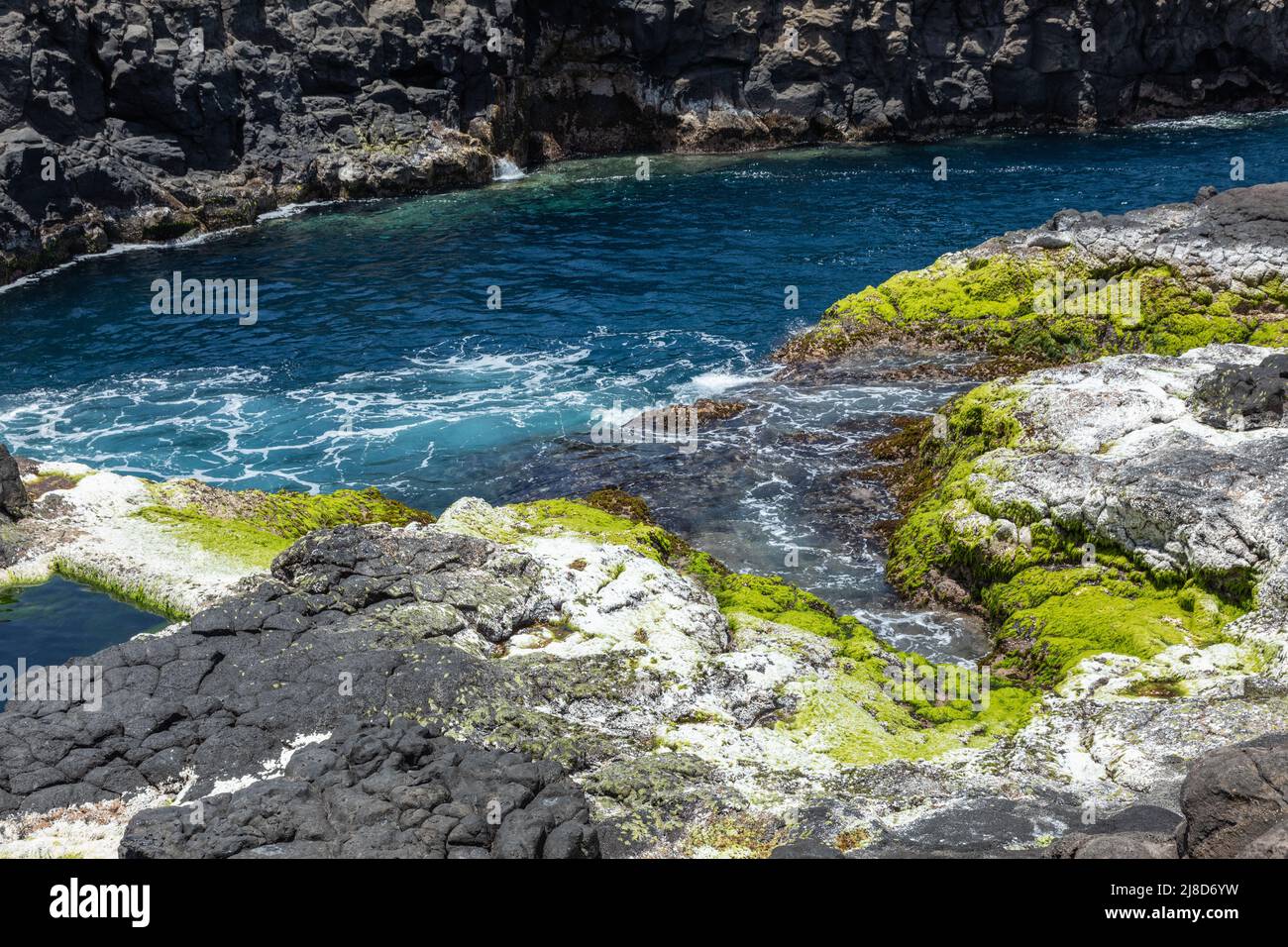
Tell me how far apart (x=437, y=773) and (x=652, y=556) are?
8.25m

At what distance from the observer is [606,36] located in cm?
7431

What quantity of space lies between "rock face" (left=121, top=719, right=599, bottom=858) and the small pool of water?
26.0 feet

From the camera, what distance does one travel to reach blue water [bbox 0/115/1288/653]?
28.6 metres

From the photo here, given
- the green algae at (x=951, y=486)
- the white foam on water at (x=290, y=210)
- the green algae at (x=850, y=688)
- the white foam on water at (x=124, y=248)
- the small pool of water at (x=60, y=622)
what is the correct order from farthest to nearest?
the white foam on water at (x=290, y=210) → the white foam on water at (x=124, y=248) → the green algae at (x=951, y=486) → the small pool of water at (x=60, y=622) → the green algae at (x=850, y=688)

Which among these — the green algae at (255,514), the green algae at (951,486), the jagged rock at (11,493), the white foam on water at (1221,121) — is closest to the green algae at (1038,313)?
the green algae at (951,486)

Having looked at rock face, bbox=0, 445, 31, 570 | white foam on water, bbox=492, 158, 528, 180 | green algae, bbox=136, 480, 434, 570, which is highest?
white foam on water, bbox=492, 158, 528, 180

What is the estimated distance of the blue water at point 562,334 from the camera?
28.6m

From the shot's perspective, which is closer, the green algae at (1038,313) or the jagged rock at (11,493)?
the jagged rock at (11,493)

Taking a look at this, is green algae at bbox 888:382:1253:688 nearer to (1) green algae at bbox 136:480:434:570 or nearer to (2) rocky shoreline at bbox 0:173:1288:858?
(2) rocky shoreline at bbox 0:173:1288:858

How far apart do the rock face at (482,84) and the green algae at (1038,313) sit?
123 ft

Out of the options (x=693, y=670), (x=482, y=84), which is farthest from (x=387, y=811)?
(x=482, y=84)

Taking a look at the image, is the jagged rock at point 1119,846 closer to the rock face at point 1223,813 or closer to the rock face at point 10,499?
the rock face at point 1223,813

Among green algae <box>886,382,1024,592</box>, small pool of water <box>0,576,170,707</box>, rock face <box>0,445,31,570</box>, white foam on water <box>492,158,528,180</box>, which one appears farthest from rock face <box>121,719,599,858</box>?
white foam on water <box>492,158,528,180</box>

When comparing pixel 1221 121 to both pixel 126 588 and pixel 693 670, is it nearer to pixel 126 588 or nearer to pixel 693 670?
pixel 693 670
